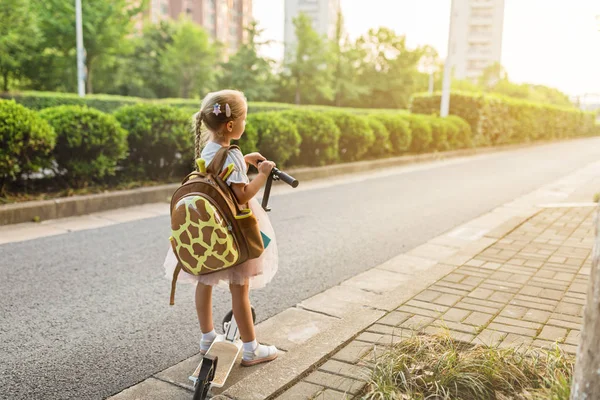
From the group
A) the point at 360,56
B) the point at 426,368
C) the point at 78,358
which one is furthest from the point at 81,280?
the point at 360,56

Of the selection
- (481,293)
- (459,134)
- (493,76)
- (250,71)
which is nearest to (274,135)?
(481,293)

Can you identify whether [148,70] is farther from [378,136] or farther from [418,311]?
[418,311]

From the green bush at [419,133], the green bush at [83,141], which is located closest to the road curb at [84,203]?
the green bush at [83,141]

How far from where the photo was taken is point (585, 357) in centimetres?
204

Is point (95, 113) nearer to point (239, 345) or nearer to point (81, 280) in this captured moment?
point (81, 280)

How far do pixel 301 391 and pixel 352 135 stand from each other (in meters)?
11.3

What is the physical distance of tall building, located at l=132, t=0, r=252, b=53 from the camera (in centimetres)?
9525

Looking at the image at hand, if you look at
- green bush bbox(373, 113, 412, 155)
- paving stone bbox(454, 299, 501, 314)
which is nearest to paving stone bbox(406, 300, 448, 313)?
paving stone bbox(454, 299, 501, 314)

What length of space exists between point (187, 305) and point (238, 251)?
1.73m

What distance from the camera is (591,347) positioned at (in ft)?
6.61

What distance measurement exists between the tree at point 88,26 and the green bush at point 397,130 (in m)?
24.5

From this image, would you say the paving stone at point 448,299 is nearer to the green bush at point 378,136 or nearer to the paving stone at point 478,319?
the paving stone at point 478,319

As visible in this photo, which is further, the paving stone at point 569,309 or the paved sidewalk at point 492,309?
the paving stone at point 569,309

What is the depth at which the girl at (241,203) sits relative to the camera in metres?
2.83
